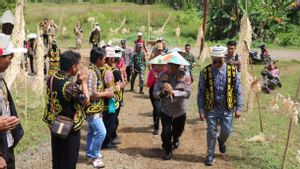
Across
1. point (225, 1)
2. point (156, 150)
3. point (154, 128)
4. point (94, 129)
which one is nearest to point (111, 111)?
point (94, 129)

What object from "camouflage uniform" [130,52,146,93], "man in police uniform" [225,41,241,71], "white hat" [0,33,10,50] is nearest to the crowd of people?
"white hat" [0,33,10,50]

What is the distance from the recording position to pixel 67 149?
5.12 meters

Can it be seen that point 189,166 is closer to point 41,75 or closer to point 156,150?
point 156,150

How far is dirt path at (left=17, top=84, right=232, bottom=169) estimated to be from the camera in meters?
6.70

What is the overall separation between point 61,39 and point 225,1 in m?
10.6

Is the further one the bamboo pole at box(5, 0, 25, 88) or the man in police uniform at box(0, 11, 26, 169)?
the bamboo pole at box(5, 0, 25, 88)

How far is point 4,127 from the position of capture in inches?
144

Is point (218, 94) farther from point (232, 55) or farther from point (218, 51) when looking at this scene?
point (232, 55)

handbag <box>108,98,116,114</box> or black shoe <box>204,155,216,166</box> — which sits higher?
handbag <box>108,98,116,114</box>

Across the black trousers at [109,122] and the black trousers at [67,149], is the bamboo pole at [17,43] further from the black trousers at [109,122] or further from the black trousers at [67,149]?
the black trousers at [67,149]

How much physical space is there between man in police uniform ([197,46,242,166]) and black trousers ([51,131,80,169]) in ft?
7.25

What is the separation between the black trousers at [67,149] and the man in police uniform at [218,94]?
2209 mm

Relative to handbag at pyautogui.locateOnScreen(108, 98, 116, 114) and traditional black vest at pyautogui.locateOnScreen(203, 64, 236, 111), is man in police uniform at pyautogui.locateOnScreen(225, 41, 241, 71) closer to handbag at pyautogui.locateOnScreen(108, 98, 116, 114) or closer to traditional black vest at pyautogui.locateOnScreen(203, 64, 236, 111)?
traditional black vest at pyautogui.locateOnScreen(203, 64, 236, 111)

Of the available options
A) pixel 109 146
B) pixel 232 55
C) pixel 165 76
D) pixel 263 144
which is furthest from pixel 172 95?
pixel 232 55
